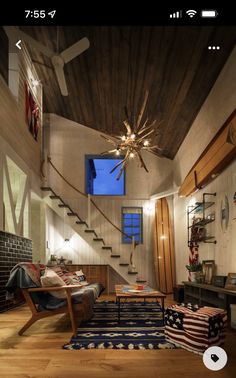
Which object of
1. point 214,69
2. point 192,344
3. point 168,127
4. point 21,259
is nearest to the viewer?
point 192,344

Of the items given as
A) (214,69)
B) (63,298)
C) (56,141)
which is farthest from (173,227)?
(63,298)

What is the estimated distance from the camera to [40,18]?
775 millimetres

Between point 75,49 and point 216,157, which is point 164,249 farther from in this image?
point 75,49

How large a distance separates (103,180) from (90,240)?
193 centimetres

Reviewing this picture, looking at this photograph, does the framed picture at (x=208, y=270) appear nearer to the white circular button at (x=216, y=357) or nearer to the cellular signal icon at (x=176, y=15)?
the white circular button at (x=216, y=357)

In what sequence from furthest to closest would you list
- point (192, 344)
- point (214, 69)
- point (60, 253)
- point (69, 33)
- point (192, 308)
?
point (60, 253) < point (69, 33) < point (214, 69) < point (192, 308) < point (192, 344)

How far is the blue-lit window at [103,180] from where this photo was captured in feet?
31.8

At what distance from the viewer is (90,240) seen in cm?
895

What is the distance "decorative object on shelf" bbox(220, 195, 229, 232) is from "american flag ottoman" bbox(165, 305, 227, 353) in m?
2.01

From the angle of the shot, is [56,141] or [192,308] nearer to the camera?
[192,308]

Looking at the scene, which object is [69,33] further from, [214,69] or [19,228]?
[19,228]

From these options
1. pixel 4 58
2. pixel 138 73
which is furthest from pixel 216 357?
pixel 4 58

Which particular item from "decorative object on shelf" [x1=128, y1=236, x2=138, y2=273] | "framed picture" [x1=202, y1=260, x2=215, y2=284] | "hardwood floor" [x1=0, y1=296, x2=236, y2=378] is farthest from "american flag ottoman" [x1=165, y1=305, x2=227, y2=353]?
"decorative object on shelf" [x1=128, y1=236, x2=138, y2=273]

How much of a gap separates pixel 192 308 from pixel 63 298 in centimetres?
145
